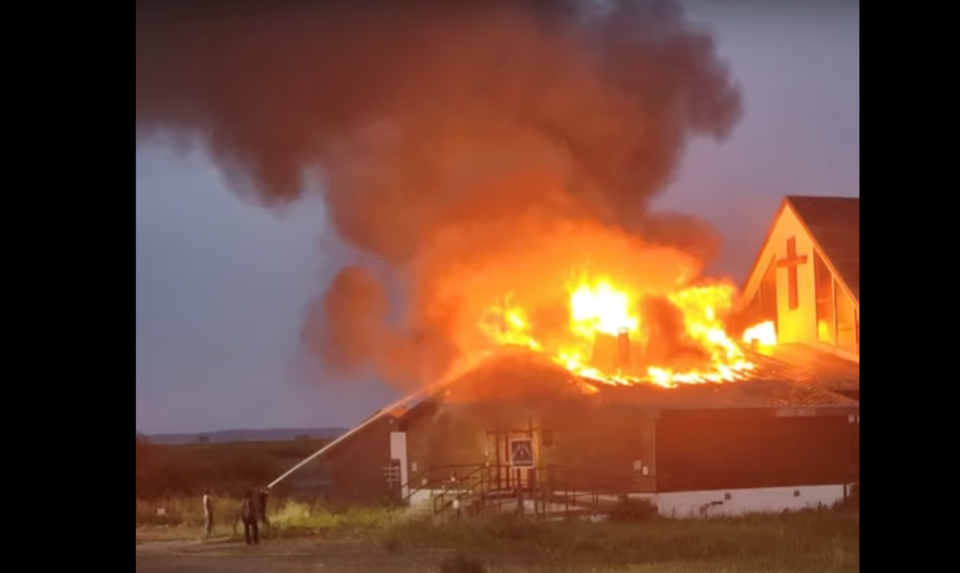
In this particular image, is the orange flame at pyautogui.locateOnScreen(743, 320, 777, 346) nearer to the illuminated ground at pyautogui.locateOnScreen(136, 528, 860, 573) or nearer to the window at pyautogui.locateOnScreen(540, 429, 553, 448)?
the illuminated ground at pyautogui.locateOnScreen(136, 528, 860, 573)

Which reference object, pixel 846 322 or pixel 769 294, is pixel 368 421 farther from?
pixel 846 322

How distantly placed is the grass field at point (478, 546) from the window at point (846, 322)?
1342mm

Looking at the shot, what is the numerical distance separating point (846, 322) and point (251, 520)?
439 cm

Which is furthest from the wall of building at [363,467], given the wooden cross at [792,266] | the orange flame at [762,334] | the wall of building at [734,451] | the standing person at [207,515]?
the wooden cross at [792,266]

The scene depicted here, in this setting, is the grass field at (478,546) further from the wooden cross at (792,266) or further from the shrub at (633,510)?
the wooden cross at (792,266)

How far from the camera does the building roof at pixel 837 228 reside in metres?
7.23

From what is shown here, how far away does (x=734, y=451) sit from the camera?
23.7 feet

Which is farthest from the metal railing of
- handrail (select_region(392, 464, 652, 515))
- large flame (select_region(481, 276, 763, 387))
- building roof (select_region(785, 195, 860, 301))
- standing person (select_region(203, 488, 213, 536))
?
building roof (select_region(785, 195, 860, 301))

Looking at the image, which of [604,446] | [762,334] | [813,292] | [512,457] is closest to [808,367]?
[762,334]

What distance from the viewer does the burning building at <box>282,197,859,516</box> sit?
6.96 meters

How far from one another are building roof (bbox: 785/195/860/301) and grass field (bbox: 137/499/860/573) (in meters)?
1.84
